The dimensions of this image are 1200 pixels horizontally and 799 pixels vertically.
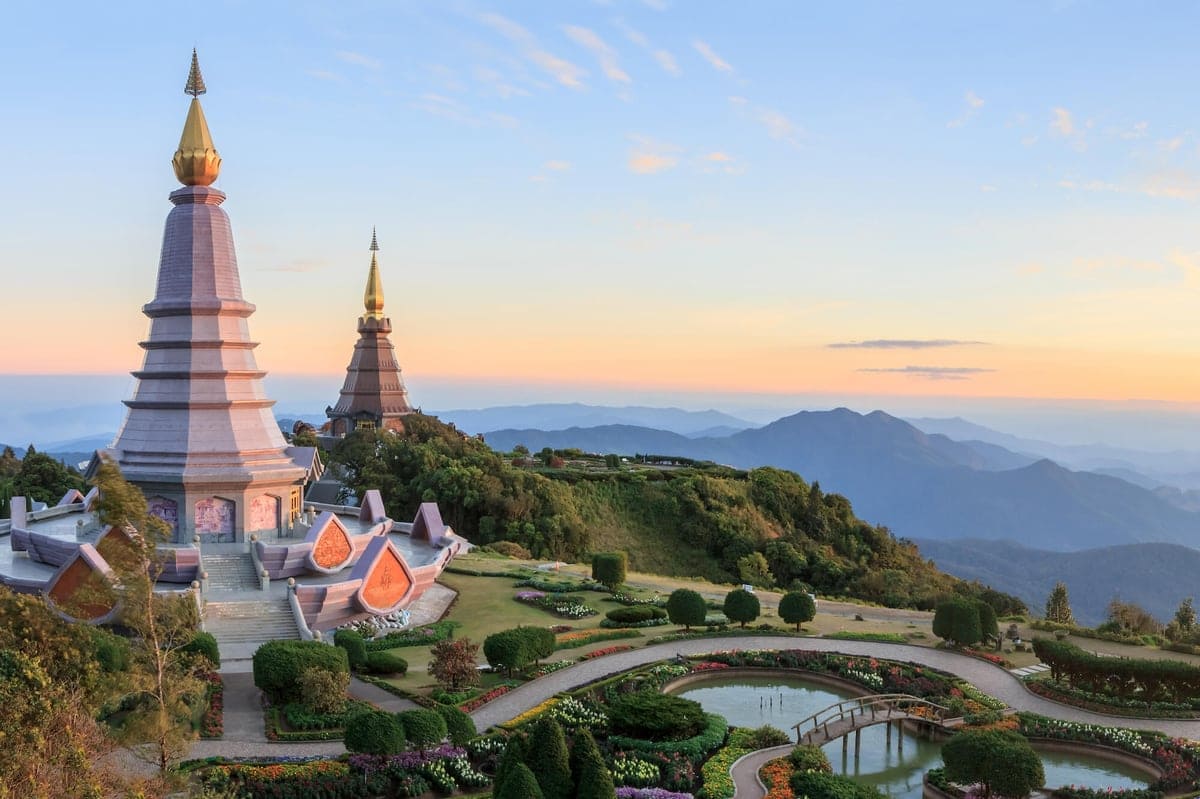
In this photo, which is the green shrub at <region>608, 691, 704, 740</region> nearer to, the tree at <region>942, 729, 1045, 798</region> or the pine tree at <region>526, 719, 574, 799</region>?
the pine tree at <region>526, 719, 574, 799</region>

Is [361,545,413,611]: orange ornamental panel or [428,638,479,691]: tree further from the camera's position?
[361,545,413,611]: orange ornamental panel

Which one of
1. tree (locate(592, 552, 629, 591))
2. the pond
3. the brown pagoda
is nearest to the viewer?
the pond

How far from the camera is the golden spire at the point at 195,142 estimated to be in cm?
3409

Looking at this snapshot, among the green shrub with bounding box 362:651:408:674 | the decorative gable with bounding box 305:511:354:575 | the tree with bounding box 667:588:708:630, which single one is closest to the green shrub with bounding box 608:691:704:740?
the green shrub with bounding box 362:651:408:674

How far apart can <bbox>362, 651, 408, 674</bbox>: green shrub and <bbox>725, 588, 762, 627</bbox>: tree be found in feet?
37.3

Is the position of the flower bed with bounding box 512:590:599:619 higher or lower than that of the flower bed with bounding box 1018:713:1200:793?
lower

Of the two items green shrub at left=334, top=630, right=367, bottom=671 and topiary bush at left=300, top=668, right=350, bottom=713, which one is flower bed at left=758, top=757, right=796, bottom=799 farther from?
green shrub at left=334, top=630, right=367, bottom=671

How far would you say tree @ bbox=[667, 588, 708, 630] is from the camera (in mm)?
31438

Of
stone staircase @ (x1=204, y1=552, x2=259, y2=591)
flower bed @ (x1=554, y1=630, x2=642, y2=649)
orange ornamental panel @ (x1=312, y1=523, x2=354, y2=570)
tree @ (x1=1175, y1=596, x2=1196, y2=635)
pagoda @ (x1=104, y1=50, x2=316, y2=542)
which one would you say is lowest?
tree @ (x1=1175, y1=596, x2=1196, y2=635)

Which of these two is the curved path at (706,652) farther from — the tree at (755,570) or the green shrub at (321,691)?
the tree at (755,570)

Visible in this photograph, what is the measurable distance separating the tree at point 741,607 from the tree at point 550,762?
15.7 meters

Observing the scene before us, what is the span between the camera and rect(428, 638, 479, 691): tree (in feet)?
78.7

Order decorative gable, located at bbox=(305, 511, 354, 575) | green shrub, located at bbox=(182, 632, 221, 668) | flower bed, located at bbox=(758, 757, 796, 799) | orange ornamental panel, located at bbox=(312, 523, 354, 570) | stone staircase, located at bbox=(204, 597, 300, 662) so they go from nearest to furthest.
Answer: flower bed, located at bbox=(758, 757, 796, 799), green shrub, located at bbox=(182, 632, 221, 668), stone staircase, located at bbox=(204, 597, 300, 662), decorative gable, located at bbox=(305, 511, 354, 575), orange ornamental panel, located at bbox=(312, 523, 354, 570)

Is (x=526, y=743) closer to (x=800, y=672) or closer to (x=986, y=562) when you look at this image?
(x=800, y=672)
